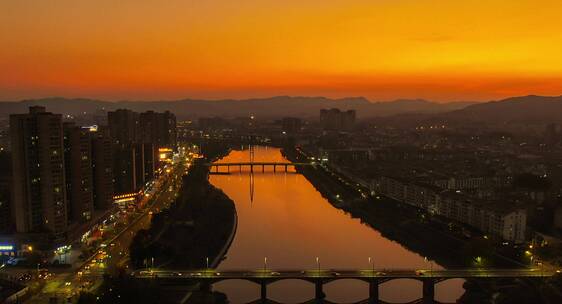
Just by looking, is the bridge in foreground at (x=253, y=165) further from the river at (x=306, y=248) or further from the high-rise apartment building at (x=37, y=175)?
the high-rise apartment building at (x=37, y=175)

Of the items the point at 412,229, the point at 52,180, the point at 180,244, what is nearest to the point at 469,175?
the point at 412,229

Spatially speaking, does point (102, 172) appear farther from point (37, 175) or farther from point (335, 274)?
point (335, 274)

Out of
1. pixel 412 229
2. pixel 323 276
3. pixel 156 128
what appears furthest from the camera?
pixel 156 128

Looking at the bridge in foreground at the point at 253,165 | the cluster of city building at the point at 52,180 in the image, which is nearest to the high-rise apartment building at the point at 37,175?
the cluster of city building at the point at 52,180

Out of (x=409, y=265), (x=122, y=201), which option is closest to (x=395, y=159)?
(x=122, y=201)

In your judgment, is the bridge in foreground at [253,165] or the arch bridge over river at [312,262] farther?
the bridge in foreground at [253,165]

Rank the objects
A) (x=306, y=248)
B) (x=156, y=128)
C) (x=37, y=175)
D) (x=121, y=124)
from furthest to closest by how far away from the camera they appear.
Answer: (x=156, y=128) → (x=121, y=124) → (x=306, y=248) → (x=37, y=175)
